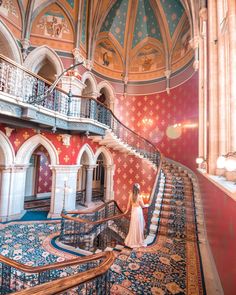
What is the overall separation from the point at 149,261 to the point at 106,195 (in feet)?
24.9

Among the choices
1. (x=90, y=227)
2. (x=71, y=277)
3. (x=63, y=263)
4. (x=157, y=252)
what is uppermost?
(x=71, y=277)

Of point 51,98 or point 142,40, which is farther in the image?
point 142,40

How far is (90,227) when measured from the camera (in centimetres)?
655

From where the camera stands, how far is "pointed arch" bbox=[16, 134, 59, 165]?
7.00 meters

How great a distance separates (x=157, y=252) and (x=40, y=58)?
360 inches

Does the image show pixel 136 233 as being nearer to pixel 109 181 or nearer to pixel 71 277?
pixel 71 277

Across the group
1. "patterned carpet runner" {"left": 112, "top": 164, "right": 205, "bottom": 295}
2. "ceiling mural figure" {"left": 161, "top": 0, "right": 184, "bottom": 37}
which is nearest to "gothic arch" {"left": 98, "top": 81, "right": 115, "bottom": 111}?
"ceiling mural figure" {"left": 161, "top": 0, "right": 184, "bottom": 37}

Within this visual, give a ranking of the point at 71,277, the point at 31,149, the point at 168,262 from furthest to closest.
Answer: the point at 31,149, the point at 168,262, the point at 71,277

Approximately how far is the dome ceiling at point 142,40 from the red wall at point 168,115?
1.59 meters

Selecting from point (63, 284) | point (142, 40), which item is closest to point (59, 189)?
point (63, 284)

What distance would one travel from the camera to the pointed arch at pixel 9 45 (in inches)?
265

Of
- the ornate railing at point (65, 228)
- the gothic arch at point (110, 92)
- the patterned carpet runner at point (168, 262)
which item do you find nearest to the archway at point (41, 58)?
the ornate railing at point (65, 228)

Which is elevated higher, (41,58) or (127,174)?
(41,58)

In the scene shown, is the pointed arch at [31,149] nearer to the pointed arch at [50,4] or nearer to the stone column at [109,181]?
the stone column at [109,181]
